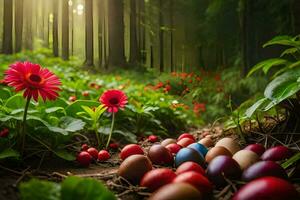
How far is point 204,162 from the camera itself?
2.01m

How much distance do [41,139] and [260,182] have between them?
1.71 meters

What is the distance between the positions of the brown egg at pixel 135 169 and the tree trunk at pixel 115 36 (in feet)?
33.9

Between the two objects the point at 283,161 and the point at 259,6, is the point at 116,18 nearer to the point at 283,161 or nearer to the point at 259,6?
the point at 259,6

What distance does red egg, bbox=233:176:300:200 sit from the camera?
1170 millimetres

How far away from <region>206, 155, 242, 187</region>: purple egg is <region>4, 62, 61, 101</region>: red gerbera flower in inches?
40.3

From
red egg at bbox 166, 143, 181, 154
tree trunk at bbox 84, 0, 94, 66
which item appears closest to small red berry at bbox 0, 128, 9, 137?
red egg at bbox 166, 143, 181, 154

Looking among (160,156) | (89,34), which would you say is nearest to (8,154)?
(160,156)

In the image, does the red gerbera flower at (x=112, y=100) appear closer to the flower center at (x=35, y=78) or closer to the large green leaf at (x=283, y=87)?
the flower center at (x=35, y=78)

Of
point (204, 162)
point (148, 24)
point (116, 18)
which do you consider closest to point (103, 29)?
point (148, 24)

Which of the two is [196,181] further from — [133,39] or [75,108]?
[133,39]

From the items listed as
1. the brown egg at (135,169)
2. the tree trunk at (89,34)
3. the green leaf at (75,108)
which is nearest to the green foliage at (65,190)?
the brown egg at (135,169)

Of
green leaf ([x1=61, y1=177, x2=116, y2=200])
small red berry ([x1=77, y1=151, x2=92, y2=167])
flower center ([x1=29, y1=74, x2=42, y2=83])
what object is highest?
flower center ([x1=29, y1=74, x2=42, y2=83])

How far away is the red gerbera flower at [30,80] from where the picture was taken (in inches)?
75.6

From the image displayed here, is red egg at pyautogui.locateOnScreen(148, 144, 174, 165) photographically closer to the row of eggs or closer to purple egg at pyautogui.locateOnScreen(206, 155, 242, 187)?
the row of eggs
